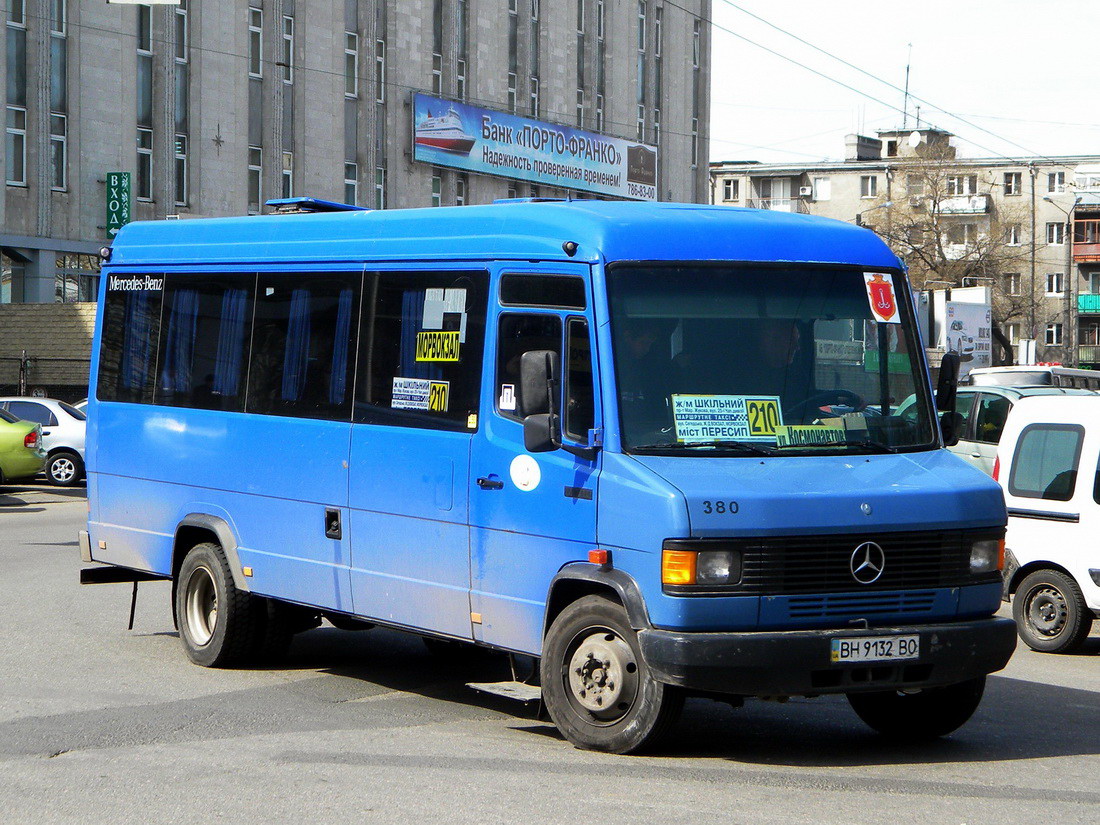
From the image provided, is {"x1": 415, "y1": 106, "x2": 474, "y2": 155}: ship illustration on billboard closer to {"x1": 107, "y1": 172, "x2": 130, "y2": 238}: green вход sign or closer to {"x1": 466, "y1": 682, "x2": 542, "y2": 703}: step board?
{"x1": 107, "y1": 172, "x2": 130, "y2": 238}: green вход sign

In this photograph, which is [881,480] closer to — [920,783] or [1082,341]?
[920,783]

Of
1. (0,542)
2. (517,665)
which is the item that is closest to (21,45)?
(0,542)

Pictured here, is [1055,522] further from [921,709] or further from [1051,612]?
[921,709]

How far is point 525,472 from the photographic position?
774cm

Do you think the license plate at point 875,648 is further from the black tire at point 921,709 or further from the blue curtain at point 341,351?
the blue curtain at point 341,351

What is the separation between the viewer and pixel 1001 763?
7348 mm

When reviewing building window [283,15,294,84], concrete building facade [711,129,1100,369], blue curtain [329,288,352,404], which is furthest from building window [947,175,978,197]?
blue curtain [329,288,352,404]

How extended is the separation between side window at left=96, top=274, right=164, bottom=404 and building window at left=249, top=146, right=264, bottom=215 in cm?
3742

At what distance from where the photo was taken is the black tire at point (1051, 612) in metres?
11.5

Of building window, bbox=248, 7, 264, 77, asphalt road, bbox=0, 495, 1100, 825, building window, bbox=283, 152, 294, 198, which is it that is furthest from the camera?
building window, bbox=283, 152, 294, 198

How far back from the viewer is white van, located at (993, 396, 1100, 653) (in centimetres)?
1156

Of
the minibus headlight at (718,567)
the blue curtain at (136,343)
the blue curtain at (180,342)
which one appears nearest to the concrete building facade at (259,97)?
the blue curtain at (136,343)

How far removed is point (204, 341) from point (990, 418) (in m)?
12.1

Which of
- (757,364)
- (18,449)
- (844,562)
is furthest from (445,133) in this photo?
(844,562)
